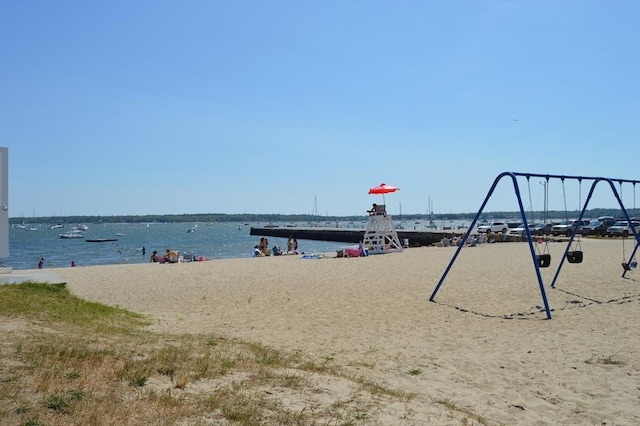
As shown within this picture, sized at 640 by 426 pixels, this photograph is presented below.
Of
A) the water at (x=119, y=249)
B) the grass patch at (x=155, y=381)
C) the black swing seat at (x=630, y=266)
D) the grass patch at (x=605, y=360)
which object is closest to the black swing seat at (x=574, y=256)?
the black swing seat at (x=630, y=266)

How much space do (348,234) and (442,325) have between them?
57291 mm

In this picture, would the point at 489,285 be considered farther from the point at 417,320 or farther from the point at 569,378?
the point at 569,378

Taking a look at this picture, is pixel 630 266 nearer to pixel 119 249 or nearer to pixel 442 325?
pixel 442 325

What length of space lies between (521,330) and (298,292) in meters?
6.34

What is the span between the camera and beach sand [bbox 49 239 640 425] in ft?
19.4

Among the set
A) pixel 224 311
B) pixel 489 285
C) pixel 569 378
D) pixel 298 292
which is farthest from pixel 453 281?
pixel 569 378

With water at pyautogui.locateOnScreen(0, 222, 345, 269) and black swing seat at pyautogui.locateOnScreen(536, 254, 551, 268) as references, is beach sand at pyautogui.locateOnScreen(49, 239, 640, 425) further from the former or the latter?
water at pyautogui.locateOnScreen(0, 222, 345, 269)

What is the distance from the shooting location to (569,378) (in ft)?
22.0

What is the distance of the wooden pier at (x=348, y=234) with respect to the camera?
164ft

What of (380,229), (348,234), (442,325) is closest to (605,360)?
(442,325)

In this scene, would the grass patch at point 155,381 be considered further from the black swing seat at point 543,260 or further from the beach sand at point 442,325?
the black swing seat at point 543,260

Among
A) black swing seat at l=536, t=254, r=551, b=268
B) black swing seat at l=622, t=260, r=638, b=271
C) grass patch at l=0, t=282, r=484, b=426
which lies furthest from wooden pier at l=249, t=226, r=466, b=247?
grass patch at l=0, t=282, r=484, b=426

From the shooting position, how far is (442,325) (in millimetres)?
10039

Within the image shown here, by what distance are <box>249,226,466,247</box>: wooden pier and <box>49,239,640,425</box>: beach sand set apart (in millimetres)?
25185
